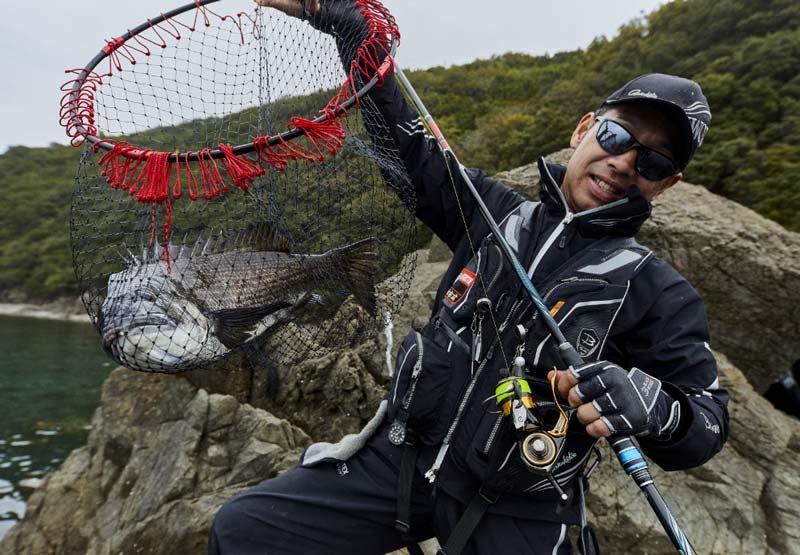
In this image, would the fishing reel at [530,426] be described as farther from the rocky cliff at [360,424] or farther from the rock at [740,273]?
the rock at [740,273]

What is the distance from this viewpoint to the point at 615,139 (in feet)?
6.53

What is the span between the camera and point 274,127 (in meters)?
2.50

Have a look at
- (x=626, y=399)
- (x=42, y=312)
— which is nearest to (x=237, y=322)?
(x=626, y=399)

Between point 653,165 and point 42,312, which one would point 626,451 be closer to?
point 653,165

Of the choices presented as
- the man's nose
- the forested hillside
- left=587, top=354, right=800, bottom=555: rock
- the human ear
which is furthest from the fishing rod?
the forested hillside

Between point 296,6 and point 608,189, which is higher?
point 296,6

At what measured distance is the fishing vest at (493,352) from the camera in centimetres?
183

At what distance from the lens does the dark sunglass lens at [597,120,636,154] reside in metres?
1.97

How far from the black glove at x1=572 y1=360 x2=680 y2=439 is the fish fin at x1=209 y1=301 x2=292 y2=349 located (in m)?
1.33

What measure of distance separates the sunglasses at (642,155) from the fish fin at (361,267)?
119 cm

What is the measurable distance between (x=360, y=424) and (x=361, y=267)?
11.1 ft

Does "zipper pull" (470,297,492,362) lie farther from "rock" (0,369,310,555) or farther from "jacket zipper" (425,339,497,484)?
"rock" (0,369,310,555)

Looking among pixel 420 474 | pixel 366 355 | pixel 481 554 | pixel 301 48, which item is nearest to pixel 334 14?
pixel 301 48

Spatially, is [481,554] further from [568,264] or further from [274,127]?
[274,127]
